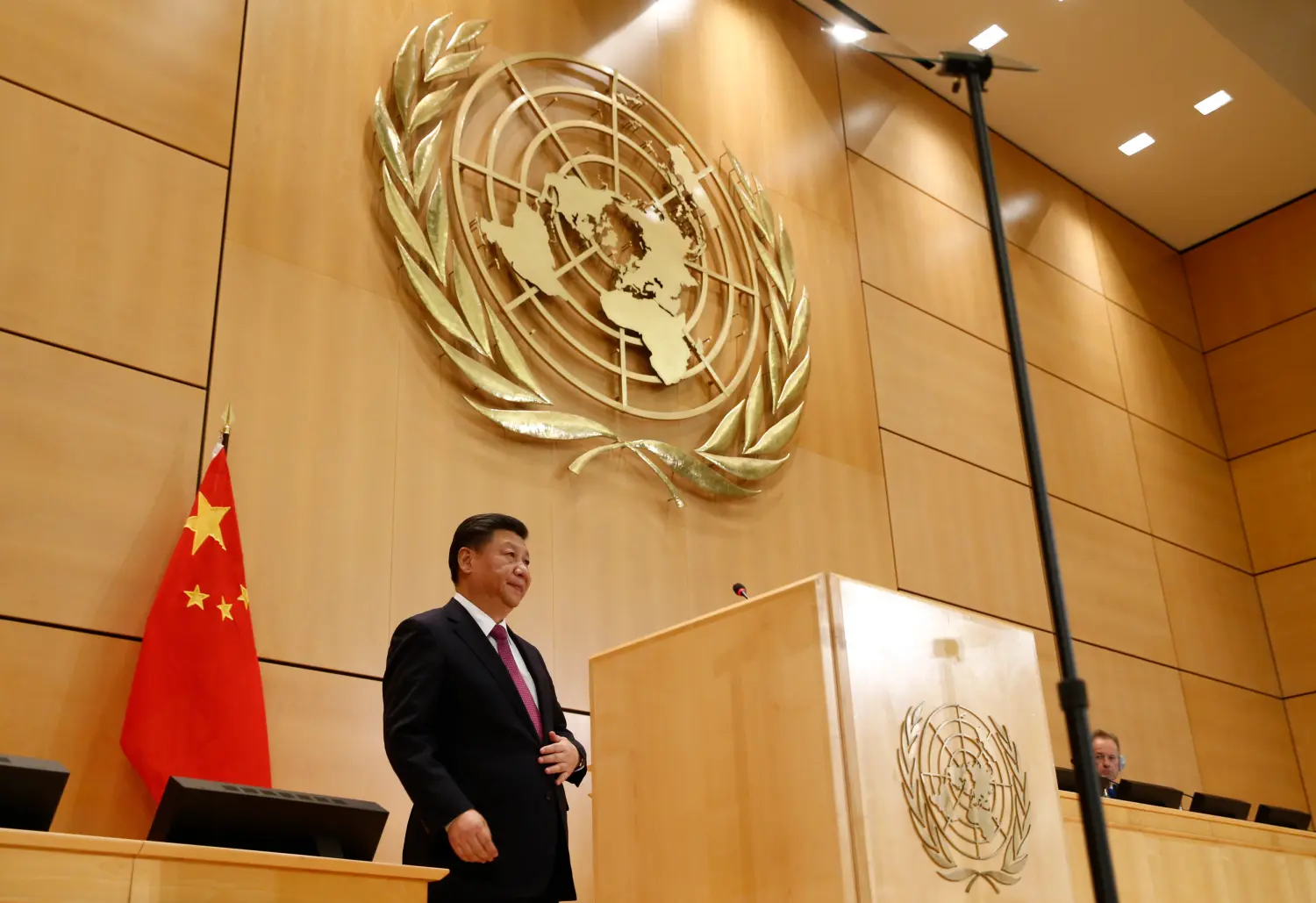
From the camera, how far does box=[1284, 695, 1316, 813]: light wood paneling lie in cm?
705

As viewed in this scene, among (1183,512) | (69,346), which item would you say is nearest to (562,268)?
(69,346)

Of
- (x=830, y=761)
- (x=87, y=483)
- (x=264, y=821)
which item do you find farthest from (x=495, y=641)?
(x=87, y=483)

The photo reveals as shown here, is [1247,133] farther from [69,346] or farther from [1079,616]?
[69,346]

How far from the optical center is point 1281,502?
763cm

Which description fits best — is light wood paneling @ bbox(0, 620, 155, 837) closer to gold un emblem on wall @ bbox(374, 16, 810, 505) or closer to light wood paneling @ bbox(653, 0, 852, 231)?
gold un emblem on wall @ bbox(374, 16, 810, 505)

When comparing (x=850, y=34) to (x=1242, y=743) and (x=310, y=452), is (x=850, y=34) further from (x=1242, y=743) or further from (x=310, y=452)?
(x=1242, y=743)

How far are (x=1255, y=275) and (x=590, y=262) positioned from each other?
214 inches

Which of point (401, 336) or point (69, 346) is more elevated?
point (401, 336)

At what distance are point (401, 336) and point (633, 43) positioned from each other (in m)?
1.95

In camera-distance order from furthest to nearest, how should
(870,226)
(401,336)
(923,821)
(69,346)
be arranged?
(870,226) → (401,336) → (69,346) → (923,821)

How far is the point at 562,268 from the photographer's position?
4.47m

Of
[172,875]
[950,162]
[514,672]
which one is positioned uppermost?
[950,162]

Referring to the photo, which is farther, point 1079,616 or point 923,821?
point 1079,616

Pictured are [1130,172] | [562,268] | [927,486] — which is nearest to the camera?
[562,268]
